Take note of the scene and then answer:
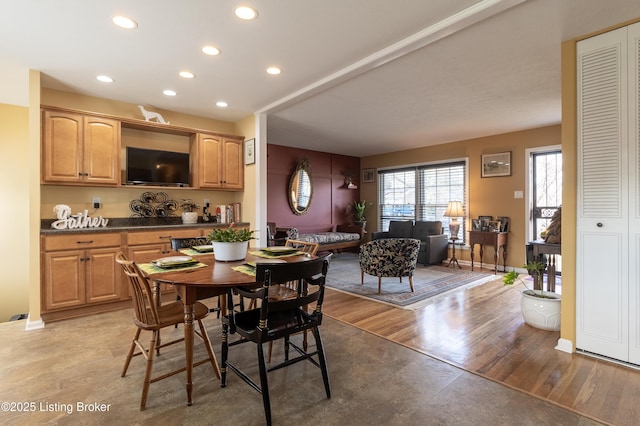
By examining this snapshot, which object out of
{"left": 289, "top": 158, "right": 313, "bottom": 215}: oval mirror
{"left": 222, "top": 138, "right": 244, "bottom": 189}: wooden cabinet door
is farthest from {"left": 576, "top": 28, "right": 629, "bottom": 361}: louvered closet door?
{"left": 289, "top": 158, "right": 313, "bottom": 215}: oval mirror

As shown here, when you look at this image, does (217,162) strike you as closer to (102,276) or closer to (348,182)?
(102,276)

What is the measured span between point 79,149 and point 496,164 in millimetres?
6512

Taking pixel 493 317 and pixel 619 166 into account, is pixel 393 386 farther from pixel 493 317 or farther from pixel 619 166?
pixel 619 166

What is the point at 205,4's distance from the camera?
217cm

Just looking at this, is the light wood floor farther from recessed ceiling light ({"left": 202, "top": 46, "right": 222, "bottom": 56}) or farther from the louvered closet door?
recessed ceiling light ({"left": 202, "top": 46, "right": 222, "bottom": 56})

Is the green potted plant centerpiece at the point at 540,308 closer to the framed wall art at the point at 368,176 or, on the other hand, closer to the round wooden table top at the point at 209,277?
the round wooden table top at the point at 209,277

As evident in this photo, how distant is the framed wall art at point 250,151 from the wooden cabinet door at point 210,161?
360 mm

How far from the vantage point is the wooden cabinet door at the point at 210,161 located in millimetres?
4504

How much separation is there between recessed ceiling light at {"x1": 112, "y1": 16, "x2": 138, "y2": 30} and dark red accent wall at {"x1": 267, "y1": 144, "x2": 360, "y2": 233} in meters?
4.47

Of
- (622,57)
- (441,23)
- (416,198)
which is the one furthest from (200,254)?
(416,198)

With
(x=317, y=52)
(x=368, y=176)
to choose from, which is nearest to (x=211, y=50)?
(x=317, y=52)

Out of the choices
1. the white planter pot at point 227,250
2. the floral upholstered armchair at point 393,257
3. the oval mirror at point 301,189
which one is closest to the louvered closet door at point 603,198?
the floral upholstered armchair at point 393,257

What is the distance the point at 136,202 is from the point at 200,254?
89.6 inches

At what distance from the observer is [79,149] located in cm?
360
